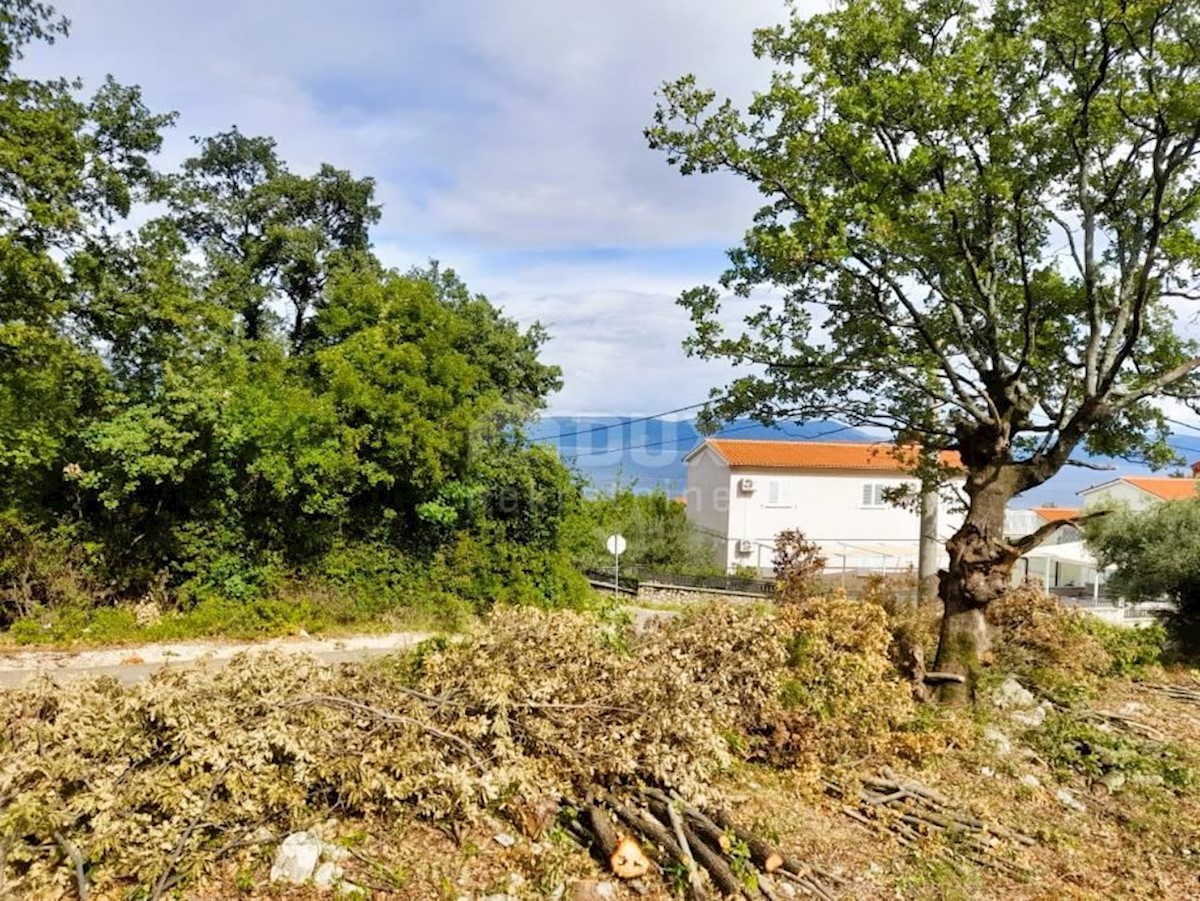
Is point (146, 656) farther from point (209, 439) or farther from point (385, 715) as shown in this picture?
point (385, 715)

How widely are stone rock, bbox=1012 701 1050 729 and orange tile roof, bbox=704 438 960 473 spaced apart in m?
20.9

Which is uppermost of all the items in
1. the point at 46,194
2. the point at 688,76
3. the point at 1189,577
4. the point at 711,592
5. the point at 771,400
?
the point at 688,76

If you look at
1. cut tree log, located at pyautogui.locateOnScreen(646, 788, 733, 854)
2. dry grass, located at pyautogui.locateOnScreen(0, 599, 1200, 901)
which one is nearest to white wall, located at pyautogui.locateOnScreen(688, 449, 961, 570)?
dry grass, located at pyautogui.locateOnScreen(0, 599, 1200, 901)

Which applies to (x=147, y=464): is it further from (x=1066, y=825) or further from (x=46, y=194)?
(x=1066, y=825)

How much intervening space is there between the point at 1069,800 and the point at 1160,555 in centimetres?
1057

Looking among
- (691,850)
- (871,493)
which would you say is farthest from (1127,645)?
(871,493)

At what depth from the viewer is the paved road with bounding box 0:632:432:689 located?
29.6ft

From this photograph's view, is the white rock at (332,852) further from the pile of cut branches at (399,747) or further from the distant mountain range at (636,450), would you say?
the distant mountain range at (636,450)

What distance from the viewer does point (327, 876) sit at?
12.6 ft

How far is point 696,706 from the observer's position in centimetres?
541

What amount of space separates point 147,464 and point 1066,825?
1160cm

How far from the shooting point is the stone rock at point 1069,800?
5684 millimetres

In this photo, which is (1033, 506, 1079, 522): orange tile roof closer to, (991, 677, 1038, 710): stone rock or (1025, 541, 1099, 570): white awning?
(1025, 541, 1099, 570): white awning

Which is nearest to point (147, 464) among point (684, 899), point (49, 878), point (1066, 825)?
point (49, 878)
